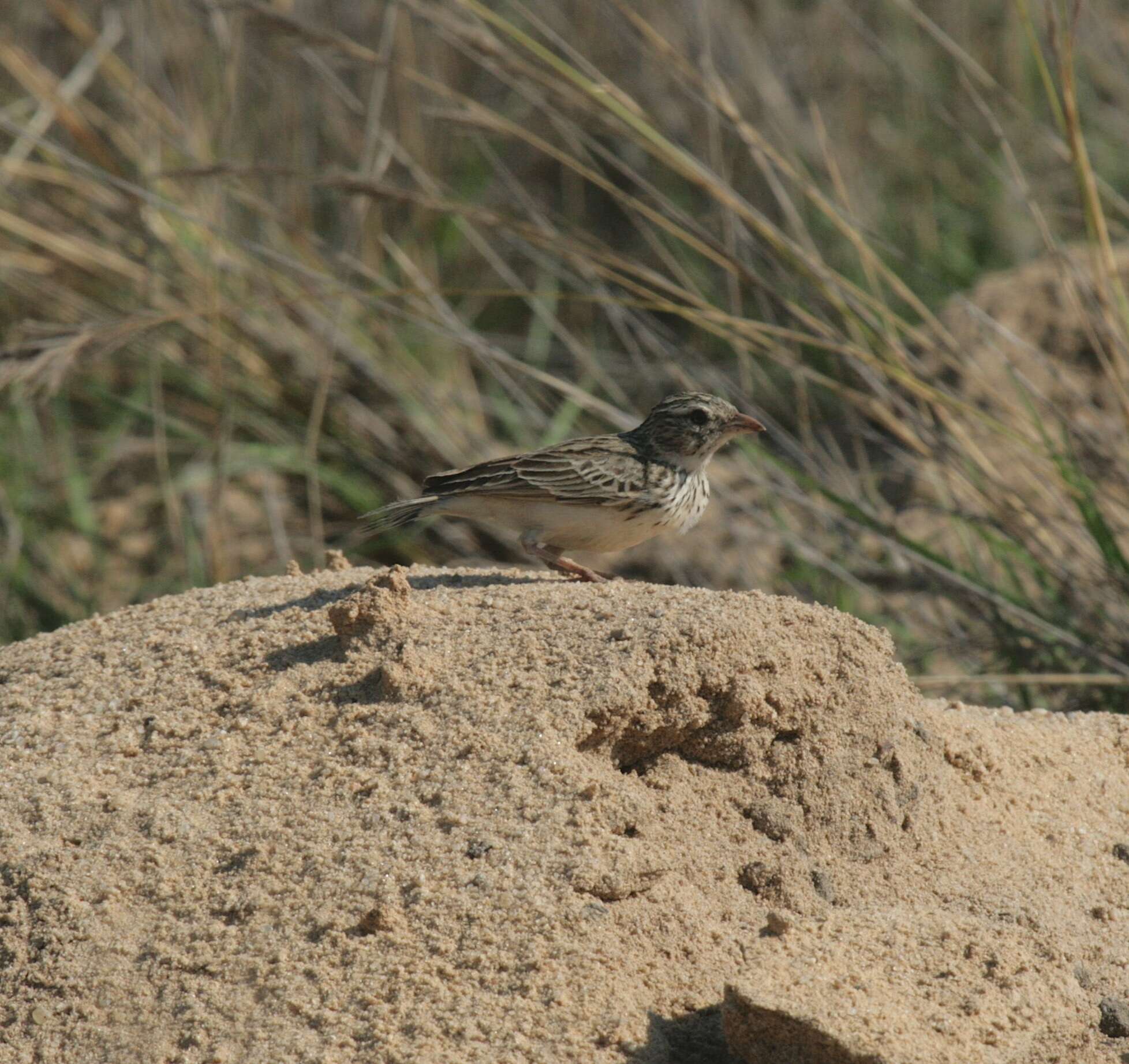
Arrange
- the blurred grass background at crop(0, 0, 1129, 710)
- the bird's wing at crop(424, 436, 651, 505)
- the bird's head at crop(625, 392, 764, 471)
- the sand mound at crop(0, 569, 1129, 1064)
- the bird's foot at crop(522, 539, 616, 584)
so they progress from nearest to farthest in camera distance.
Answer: the sand mound at crop(0, 569, 1129, 1064) < the bird's foot at crop(522, 539, 616, 584) < the bird's wing at crop(424, 436, 651, 505) < the bird's head at crop(625, 392, 764, 471) < the blurred grass background at crop(0, 0, 1129, 710)

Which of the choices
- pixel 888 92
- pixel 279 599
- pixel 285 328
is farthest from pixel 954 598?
pixel 888 92

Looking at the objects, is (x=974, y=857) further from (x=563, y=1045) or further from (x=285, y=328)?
(x=285, y=328)

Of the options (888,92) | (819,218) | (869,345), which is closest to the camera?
(869,345)

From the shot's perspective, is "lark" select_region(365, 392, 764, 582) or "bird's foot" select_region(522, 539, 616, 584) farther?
"lark" select_region(365, 392, 764, 582)

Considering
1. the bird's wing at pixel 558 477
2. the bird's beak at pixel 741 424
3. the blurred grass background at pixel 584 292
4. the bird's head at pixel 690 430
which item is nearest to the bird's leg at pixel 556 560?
the bird's wing at pixel 558 477

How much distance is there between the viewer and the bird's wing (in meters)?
4.27

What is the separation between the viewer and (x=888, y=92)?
398 inches

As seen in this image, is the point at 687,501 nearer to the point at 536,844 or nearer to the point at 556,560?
the point at 556,560

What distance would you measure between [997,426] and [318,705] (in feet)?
8.15

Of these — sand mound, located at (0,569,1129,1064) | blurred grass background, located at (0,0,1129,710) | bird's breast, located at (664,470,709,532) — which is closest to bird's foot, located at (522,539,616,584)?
bird's breast, located at (664,470,709,532)

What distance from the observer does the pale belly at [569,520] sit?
169 inches

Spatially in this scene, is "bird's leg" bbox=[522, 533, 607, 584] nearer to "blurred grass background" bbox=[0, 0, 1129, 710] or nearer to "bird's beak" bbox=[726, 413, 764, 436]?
"bird's beak" bbox=[726, 413, 764, 436]

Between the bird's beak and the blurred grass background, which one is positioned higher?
the bird's beak

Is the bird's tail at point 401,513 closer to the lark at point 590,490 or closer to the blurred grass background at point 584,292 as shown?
the lark at point 590,490
